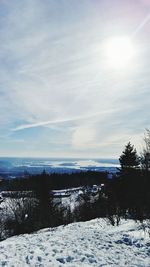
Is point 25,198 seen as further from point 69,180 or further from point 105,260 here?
point 69,180

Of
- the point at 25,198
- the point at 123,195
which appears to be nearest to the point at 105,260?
the point at 123,195

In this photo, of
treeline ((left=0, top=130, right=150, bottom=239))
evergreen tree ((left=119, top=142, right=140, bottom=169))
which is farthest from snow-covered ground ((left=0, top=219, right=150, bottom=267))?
evergreen tree ((left=119, top=142, right=140, bottom=169))

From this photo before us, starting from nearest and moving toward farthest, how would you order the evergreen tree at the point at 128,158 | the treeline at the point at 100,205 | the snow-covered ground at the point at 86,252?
the snow-covered ground at the point at 86,252, the treeline at the point at 100,205, the evergreen tree at the point at 128,158

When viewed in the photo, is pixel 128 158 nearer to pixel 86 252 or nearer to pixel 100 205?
pixel 100 205

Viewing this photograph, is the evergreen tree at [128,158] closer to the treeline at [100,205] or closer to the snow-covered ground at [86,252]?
the treeline at [100,205]

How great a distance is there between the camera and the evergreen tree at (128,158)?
3324 cm

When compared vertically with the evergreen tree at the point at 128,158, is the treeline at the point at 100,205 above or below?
below

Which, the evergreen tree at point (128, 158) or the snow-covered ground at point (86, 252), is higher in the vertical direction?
the evergreen tree at point (128, 158)

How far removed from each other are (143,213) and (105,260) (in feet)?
41.0

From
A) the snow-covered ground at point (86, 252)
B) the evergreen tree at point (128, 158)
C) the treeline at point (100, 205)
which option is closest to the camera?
the snow-covered ground at point (86, 252)

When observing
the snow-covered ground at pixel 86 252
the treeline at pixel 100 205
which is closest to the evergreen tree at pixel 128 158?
the treeline at pixel 100 205

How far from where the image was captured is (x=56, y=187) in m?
111

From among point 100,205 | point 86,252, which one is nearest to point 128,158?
point 100,205

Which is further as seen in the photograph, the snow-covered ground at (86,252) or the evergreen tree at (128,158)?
the evergreen tree at (128,158)
